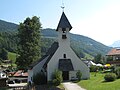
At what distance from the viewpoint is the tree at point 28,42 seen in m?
63.6

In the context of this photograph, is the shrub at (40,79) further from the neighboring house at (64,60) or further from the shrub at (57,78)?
the shrub at (57,78)

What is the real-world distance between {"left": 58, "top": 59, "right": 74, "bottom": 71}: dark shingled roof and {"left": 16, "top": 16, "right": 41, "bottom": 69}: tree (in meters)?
15.6

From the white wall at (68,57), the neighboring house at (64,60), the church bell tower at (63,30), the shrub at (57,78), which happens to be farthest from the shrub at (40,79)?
the church bell tower at (63,30)

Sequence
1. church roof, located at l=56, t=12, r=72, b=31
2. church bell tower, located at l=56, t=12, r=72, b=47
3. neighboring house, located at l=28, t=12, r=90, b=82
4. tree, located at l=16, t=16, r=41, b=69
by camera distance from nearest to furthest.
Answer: neighboring house, located at l=28, t=12, r=90, b=82 < church bell tower, located at l=56, t=12, r=72, b=47 < church roof, located at l=56, t=12, r=72, b=31 < tree, located at l=16, t=16, r=41, b=69

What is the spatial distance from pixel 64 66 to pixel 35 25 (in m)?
20.9

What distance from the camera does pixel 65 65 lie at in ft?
159

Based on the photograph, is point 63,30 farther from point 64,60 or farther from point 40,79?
point 40,79

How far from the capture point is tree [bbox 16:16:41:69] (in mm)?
63594

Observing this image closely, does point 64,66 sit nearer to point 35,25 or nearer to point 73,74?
point 73,74

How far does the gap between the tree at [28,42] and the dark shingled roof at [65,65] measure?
15641mm

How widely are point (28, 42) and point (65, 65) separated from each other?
1863cm

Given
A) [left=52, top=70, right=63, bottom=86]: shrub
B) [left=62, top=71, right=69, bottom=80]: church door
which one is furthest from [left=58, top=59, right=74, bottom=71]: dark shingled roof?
[left=52, top=70, right=63, bottom=86]: shrub

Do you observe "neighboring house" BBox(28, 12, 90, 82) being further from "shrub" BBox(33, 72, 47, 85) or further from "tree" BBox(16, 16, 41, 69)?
"tree" BBox(16, 16, 41, 69)

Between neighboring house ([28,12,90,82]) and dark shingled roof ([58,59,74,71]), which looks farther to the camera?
neighboring house ([28,12,90,82])
